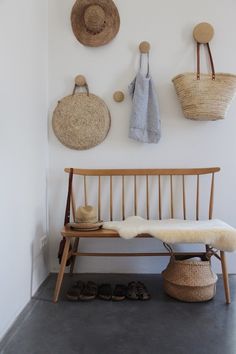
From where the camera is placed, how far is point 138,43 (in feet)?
8.01

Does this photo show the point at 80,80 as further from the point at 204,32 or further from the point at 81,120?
the point at 204,32

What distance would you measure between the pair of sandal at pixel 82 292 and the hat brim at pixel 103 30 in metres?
1.70

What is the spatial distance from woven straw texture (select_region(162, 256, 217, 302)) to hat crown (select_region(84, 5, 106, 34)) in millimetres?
1726

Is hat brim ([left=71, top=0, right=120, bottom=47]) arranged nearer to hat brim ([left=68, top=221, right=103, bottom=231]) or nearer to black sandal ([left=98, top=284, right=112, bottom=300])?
hat brim ([left=68, top=221, right=103, bottom=231])

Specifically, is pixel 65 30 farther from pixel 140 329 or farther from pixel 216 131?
pixel 140 329

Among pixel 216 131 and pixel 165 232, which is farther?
pixel 216 131

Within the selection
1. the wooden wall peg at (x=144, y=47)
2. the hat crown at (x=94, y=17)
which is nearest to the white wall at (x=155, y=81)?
the wooden wall peg at (x=144, y=47)

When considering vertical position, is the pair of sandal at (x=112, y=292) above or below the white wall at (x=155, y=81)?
below

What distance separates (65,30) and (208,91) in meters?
1.16

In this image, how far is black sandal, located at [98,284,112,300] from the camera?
6.68 feet

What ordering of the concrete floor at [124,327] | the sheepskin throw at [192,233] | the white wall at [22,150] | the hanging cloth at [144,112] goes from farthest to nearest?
the hanging cloth at [144,112]
the sheepskin throw at [192,233]
the white wall at [22,150]
the concrete floor at [124,327]

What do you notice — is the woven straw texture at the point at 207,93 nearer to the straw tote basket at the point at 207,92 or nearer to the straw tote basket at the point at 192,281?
the straw tote basket at the point at 207,92

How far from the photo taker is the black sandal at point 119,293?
203 cm

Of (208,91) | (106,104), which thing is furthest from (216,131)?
(106,104)
